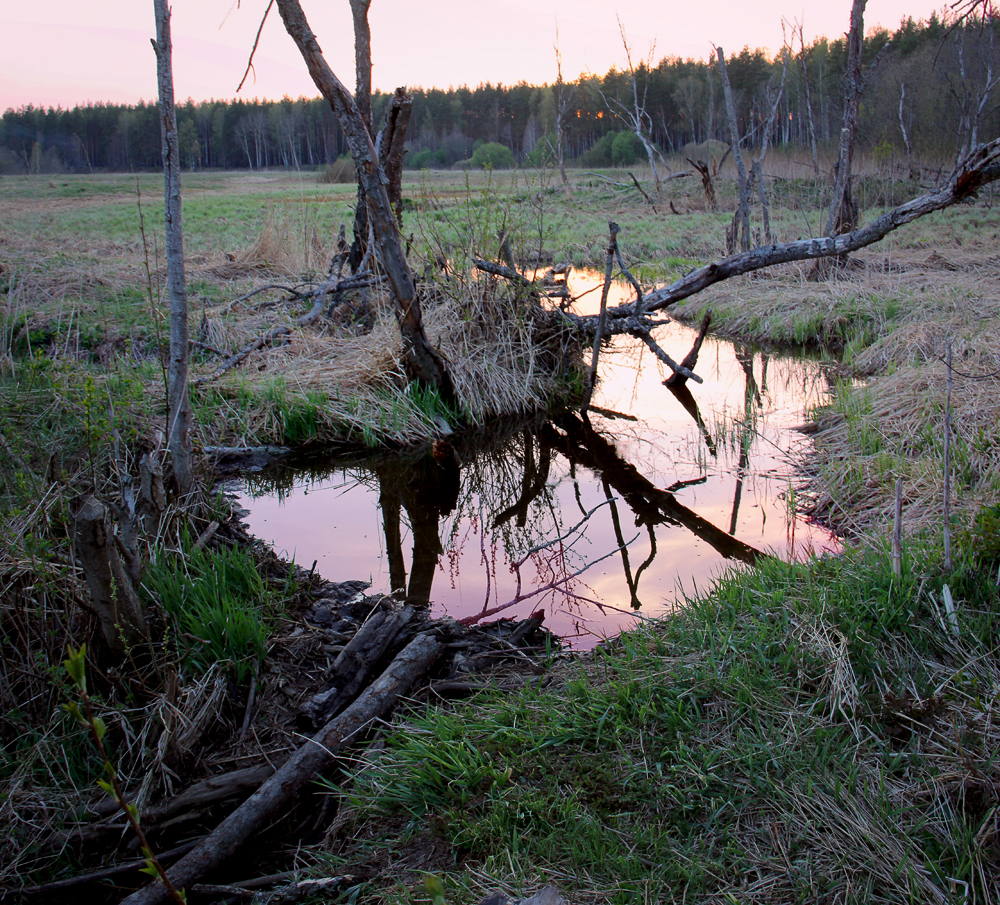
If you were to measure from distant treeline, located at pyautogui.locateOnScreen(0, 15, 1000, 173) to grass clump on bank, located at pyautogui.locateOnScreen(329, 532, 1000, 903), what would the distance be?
29.1ft

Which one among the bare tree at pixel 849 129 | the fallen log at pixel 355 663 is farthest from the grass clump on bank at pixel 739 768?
the bare tree at pixel 849 129

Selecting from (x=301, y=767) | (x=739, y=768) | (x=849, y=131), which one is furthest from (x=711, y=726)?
(x=849, y=131)

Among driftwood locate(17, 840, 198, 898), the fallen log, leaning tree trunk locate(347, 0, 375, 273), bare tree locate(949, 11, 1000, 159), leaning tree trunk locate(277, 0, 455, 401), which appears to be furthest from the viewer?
bare tree locate(949, 11, 1000, 159)

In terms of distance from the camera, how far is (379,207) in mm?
4973

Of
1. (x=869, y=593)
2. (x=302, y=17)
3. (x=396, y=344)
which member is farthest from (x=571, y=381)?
(x=869, y=593)

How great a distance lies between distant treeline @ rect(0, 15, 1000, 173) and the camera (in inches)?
907

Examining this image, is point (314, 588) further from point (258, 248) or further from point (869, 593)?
point (258, 248)

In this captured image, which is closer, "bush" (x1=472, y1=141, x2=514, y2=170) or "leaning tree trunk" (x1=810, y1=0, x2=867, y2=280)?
"bush" (x1=472, y1=141, x2=514, y2=170)

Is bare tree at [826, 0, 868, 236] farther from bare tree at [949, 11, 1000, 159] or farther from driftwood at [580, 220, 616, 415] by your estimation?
bare tree at [949, 11, 1000, 159]

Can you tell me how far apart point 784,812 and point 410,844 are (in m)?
1.06

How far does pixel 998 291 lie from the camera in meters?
7.99

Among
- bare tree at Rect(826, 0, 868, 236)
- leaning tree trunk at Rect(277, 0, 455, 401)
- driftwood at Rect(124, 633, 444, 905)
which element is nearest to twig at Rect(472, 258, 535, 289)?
leaning tree trunk at Rect(277, 0, 455, 401)

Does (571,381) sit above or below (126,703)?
above

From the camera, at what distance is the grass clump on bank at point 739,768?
5.63 ft
